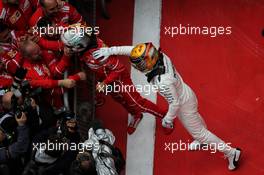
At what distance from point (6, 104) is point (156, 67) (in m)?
1.34

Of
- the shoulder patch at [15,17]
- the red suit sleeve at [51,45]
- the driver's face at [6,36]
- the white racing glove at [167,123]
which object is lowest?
the white racing glove at [167,123]

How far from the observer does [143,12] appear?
9.36 metres

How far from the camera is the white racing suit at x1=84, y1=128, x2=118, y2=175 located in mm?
7477

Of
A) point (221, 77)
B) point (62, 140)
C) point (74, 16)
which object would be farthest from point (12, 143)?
point (221, 77)

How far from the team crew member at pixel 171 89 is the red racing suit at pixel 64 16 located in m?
0.53

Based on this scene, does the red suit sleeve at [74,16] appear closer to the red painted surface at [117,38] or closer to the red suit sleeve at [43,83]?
the red suit sleeve at [43,83]

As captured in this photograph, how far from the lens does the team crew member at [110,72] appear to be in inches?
310

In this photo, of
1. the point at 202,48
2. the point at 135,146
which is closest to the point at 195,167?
the point at 135,146

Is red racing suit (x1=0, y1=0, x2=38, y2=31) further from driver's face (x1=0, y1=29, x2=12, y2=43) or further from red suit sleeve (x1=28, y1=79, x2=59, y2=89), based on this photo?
red suit sleeve (x1=28, y1=79, x2=59, y2=89)

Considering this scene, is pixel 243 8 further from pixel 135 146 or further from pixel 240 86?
pixel 135 146

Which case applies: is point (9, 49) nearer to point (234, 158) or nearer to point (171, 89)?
point (171, 89)

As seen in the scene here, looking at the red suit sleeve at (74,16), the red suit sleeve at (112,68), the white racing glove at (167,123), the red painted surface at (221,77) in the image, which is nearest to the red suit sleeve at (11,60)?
the red suit sleeve at (74,16)

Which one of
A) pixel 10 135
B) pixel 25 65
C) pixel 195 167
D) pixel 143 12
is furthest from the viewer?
pixel 143 12

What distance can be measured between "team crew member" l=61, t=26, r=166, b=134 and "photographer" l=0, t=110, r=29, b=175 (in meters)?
0.88
